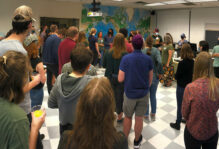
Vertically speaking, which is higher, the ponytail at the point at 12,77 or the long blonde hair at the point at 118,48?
the long blonde hair at the point at 118,48

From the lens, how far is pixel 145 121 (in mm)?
3219

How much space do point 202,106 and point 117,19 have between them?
9.48 m

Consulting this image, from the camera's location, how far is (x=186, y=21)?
963 centimetres

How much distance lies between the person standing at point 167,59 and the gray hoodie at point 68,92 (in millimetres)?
3689

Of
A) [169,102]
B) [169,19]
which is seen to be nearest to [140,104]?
[169,102]

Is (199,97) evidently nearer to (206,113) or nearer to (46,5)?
(206,113)

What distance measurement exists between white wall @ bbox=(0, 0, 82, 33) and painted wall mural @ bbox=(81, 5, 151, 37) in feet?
1.96

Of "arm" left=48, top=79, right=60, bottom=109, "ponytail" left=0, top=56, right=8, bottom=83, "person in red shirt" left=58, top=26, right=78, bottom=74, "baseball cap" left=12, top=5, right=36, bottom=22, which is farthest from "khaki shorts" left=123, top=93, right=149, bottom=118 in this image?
"ponytail" left=0, top=56, right=8, bottom=83

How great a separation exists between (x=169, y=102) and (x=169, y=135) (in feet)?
4.82

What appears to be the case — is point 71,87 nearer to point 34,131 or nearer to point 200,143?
point 34,131

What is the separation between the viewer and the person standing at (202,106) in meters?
1.53

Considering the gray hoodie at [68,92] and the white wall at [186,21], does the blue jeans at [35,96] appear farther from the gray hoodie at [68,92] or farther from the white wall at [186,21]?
the white wall at [186,21]

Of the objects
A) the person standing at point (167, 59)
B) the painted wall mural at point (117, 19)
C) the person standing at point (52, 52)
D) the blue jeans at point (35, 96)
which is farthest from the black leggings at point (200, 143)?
the painted wall mural at point (117, 19)

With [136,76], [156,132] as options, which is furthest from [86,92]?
[156,132]
